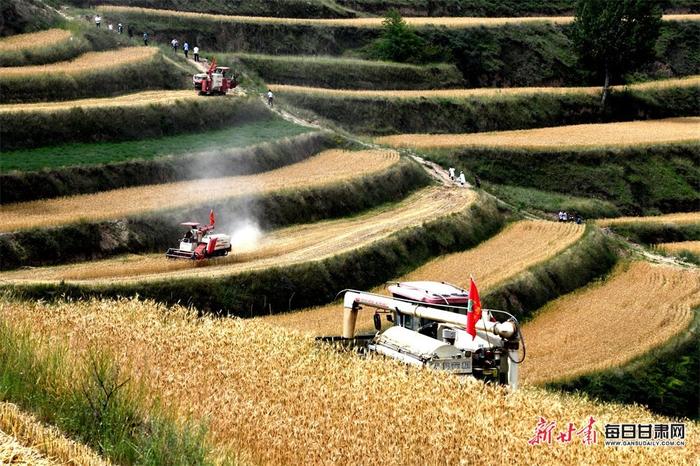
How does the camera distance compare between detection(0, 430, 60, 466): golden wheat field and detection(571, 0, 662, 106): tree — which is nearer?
detection(0, 430, 60, 466): golden wheat field

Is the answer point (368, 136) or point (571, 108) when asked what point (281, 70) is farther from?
point (571, 108)

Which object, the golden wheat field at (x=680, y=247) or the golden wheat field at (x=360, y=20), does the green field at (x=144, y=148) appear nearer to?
the golden wheat field at (x=680, y=247)

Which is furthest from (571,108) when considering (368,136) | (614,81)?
(368,136)

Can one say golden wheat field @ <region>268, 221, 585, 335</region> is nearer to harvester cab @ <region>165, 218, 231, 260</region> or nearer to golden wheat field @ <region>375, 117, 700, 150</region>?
harvester cab @ <region>165, 218, 231, 260</region>

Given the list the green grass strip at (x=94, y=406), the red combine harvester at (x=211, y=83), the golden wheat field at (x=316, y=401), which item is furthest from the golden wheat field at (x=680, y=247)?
the green grass strip at (x=94, y=406)

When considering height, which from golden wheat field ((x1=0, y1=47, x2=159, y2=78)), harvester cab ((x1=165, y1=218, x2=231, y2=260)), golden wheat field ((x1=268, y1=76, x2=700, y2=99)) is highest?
golden wheat field ((x1=0, y1=47, x2=159, y2=78))

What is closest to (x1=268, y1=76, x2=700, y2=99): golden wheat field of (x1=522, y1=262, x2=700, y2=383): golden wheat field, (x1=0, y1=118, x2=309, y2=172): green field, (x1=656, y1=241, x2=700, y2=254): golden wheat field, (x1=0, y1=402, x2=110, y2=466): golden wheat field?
(x1=0, y1=118, x2=309, y2=172): green field

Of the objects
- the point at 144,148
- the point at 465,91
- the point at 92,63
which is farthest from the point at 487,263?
the point at 465,91
